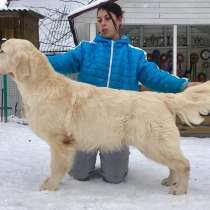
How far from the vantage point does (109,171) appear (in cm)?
558

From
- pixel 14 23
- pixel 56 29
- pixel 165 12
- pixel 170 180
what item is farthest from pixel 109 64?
pixel 56 29

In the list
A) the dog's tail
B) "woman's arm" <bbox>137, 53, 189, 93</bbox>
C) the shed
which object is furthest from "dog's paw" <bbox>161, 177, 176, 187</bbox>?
the shed

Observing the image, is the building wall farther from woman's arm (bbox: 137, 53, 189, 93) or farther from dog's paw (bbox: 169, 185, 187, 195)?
dog's paw (bbox: 169, 185, 187, 195)

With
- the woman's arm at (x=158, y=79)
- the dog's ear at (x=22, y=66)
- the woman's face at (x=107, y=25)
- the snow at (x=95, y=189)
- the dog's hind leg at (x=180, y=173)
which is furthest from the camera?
the woman's face at (x=107, y=25)

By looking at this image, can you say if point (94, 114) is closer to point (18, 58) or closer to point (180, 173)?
point (18, 58)

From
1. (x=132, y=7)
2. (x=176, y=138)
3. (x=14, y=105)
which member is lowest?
(x=14, y=105)

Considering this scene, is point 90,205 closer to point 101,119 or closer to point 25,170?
point 101,119

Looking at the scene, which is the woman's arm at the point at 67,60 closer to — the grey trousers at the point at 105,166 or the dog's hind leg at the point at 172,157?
the grey trousers at the point at 105,166

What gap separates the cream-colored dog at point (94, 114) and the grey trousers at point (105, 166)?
0.63 meters

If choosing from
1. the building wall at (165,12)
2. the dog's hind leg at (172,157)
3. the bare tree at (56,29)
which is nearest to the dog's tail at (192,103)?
the dog's hind leg at (172,157)

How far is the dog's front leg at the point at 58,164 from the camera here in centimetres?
489

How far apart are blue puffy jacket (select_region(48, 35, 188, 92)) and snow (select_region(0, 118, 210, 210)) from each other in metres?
1.10

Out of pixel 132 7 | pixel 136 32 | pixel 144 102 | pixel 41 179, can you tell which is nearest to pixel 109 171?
pixel 41 179

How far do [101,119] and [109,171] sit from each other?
953 mm
